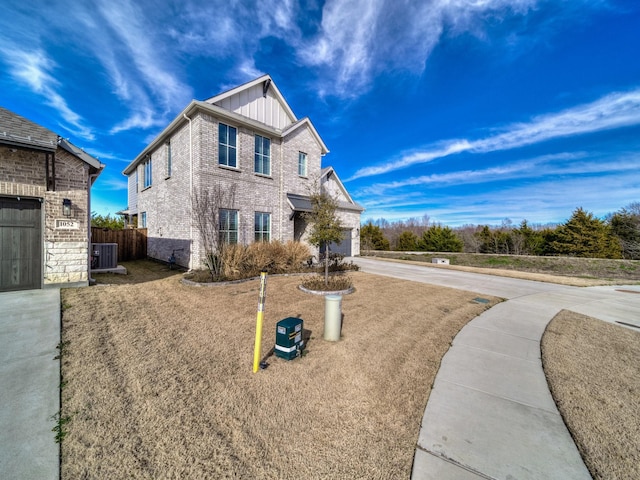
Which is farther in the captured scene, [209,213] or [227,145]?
[227,145]

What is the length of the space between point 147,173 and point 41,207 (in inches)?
396

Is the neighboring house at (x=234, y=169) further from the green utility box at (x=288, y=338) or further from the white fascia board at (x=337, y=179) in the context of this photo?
the green utility box at (x=288, y=338)

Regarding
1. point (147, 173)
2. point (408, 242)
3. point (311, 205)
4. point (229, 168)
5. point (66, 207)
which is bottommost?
point (408, 242)

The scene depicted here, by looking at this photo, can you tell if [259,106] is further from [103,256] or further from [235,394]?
[235,394]

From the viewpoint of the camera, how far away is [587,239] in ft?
66.4

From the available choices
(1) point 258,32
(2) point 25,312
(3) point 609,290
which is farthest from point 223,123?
(3) point 609,290

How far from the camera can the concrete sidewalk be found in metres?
2.09

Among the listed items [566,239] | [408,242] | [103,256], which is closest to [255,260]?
[103,256]

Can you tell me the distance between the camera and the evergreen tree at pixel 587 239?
20.0m

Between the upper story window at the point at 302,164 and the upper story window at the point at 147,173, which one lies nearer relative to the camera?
the upper story window at the point at 302,164

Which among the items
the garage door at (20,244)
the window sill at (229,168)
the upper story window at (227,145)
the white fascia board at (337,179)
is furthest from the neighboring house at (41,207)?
the white fascia board at (337,179)

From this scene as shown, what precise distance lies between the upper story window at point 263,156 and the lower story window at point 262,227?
2248 mm

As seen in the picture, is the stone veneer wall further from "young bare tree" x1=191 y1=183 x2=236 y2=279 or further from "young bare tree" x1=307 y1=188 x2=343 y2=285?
"young bare tree" x1=307 y1=188 x2=343 y2=285

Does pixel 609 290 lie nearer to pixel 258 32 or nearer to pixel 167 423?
pixel 167 423
